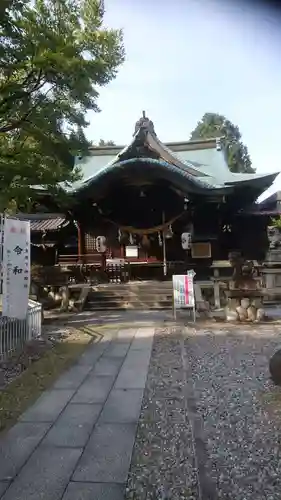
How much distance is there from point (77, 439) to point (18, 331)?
4227 millimetres

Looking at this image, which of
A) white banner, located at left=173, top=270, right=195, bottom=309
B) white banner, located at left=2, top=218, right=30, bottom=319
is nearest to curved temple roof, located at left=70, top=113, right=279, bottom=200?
white banner, located at left=173, top=270, right=195, bottom=309

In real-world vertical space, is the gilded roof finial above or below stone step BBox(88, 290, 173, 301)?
above

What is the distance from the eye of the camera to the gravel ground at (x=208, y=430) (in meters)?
2.98

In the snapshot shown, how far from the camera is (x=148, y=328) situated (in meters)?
9.84

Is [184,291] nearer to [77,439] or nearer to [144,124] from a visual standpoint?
[77,439]

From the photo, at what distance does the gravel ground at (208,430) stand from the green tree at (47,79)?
4.76 m

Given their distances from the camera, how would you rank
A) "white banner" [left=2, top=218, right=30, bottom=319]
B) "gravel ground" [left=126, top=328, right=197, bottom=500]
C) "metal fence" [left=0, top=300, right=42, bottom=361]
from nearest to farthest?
"gravel ground" [left=126, top=328, right=197, bottom=500] < "metal fence" [left=0, top=300, right=42, bottom=361] < "white banner" [left=2, top=218, right=30, bottom=319]

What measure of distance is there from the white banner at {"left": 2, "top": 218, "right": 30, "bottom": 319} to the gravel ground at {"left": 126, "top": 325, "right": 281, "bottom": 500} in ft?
8.53

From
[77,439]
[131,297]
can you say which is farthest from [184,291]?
[77,439]

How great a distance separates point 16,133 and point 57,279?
5.26m

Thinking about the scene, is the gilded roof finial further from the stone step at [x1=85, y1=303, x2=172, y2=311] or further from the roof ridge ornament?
the stone step at [x1=85, y1=303, x2=172, y2=311]

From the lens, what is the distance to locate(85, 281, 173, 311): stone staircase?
531 inches

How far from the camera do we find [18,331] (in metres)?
7.66

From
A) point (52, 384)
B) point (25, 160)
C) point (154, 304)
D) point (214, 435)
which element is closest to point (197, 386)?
point (214, 435)
